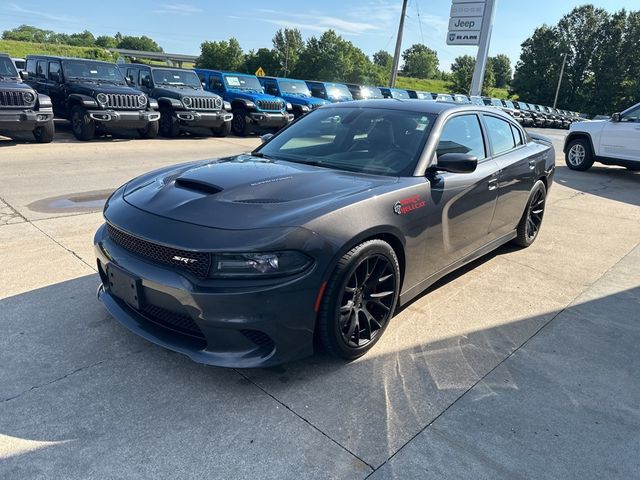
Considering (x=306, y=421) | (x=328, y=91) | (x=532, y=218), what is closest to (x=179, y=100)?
(x=328, y=91)

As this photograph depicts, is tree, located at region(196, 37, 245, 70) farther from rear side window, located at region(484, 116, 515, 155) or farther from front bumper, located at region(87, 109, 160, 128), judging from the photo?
rear side window, located at region(484, 116, 515, 155)

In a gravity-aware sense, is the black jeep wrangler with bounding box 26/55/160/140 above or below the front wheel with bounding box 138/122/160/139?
above

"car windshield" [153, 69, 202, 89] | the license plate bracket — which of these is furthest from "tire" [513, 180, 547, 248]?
"car windshield" [153, 69, 202, 89]

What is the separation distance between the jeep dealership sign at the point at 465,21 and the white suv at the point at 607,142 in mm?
15974

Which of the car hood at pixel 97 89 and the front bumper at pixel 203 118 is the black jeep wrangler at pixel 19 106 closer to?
the car hood at pixel 97 89

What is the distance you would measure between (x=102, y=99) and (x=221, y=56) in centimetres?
7010

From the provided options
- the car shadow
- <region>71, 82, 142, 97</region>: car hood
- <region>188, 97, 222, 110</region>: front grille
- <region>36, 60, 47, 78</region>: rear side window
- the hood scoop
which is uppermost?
<region>36, 60, 47, 78</region>: rear side window

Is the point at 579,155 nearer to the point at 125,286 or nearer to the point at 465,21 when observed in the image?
the point at 125,286

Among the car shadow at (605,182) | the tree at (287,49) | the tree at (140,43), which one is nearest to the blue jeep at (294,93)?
the car shadow at (605,182)

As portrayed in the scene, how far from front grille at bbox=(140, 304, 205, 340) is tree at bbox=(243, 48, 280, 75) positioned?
69.2 m

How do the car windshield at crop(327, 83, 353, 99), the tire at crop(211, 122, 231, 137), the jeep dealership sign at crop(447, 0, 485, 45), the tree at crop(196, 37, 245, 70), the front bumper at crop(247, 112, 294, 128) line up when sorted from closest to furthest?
the tire at crop(211, 122, 231, 137)
the front bumper at crop(247, 112, 294, 128)
the car windshield at crop(327, 83, 353, 99)
the jeep dealership sign at crop(447, 0, 485, 45)
the tree at crop(196, 37, 245, 70)

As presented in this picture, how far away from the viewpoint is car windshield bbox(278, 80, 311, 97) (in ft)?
59.1

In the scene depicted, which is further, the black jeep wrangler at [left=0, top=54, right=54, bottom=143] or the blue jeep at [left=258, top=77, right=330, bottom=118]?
the blue jeep at [left=258, top=77, right=330, bottom=118]

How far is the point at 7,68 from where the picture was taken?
10578 mm
